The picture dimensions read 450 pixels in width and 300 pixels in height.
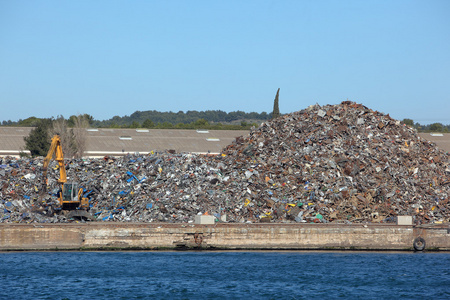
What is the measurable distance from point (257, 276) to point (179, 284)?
3.34 m

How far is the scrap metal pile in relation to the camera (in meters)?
32.6

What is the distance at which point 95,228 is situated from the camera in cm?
3020

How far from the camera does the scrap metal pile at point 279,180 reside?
1282 inches

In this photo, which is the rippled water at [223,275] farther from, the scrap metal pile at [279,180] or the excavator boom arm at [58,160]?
the excavator boom arm at [58,160]

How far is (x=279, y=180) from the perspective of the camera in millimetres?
33844

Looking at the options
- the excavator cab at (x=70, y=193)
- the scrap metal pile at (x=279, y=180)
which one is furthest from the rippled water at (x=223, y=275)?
the excavator cab at (x=70, y=193)

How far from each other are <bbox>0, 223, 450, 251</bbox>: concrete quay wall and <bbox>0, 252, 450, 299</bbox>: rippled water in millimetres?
574

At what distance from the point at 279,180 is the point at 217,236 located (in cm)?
545

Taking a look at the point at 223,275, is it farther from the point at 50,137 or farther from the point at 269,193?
the point at 50,137

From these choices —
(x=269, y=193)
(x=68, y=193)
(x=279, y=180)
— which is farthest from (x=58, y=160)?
(x=279, y=180)

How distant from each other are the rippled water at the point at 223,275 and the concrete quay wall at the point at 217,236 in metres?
0.57

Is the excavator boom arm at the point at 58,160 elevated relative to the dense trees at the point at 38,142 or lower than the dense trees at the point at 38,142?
lower

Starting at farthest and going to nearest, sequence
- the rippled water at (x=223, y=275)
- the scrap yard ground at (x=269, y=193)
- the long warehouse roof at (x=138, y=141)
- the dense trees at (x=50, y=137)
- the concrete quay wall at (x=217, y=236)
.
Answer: the long warehouse roof at (x=138, y=141) → the dense trees at (x=50, y=137) → the scrap yard ground at (x=269, y=193) → the concrete quay wall at (x=217, y=236) → the rippled water at (x=223, y=275)

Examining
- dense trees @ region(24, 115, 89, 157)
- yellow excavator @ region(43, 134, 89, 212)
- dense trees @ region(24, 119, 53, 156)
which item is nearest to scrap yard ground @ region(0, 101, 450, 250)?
yellow excavator @ region(43, 134, 89, 212)
